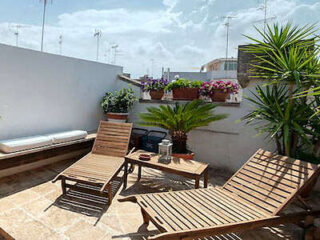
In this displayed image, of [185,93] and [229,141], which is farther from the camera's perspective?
[185,93]

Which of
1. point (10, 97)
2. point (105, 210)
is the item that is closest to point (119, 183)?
point (105, 210)

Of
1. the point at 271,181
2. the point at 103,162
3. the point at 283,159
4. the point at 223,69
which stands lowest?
the point at 103,162

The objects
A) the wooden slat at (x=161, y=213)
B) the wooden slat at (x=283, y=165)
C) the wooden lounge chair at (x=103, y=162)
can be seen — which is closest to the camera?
the wooden slat at (x=161, y=213)

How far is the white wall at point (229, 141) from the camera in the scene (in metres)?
5.18

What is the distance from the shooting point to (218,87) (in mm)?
5367

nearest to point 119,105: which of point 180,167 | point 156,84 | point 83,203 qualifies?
point 156,84

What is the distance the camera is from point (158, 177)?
502cm

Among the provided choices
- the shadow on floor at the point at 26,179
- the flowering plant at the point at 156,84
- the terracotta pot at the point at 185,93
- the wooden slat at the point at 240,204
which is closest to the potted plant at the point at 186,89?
the terracotta pot at the point at 185,93

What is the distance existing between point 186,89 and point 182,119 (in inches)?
42.4

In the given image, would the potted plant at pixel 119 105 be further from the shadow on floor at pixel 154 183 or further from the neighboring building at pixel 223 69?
the neighboring building at pixel 223 69

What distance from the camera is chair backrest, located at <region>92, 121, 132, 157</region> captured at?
4.88m

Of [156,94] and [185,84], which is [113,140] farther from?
[185,84]

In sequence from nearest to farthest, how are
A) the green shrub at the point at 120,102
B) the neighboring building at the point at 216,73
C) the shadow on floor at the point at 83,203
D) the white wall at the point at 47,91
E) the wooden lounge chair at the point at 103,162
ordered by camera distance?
the shadow on floor at the point at 83,203 → the wooden lounge chair at the point at 103,162 → the white wall at the point at 47,91 → the green shrub at the point at 120,102 → the neighboring building at the point at 216,73

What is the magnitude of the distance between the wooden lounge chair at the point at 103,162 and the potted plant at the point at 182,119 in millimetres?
779
